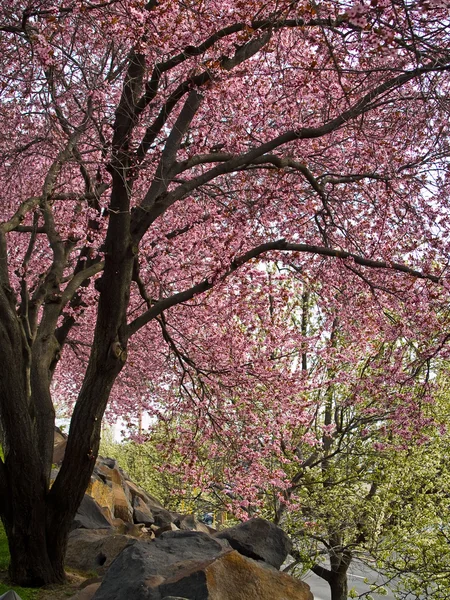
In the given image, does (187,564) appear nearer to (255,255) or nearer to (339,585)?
(255,255)

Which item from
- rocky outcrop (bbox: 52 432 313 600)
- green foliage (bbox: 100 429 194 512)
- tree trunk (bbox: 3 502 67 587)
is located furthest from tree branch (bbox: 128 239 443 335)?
green foliage (bbox: 100 429 194 512)

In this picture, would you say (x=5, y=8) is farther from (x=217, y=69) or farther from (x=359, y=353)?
(x=359, y=353)

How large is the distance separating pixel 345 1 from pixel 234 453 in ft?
24.8

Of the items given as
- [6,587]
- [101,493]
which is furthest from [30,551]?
[101,493]

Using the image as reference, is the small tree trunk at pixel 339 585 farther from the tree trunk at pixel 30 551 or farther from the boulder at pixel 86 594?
the boulder at pixel 86 594

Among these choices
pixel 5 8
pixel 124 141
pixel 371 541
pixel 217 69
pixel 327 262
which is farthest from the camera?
pixel 371 541

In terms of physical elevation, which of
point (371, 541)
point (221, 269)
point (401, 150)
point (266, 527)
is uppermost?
point (401, 150)

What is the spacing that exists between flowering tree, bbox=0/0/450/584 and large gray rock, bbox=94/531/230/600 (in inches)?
78.8

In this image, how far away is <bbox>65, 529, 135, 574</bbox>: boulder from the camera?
30.2 ft

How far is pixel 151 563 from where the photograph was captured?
6.06 meters

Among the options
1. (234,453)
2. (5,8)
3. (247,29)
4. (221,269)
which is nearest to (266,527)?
(234,453)

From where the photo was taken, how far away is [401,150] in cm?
979

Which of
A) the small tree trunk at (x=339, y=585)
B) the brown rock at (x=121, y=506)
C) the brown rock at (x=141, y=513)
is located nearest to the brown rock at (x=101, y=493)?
the brown rock at (x=121, y=506)

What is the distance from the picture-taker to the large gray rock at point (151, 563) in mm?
5609
